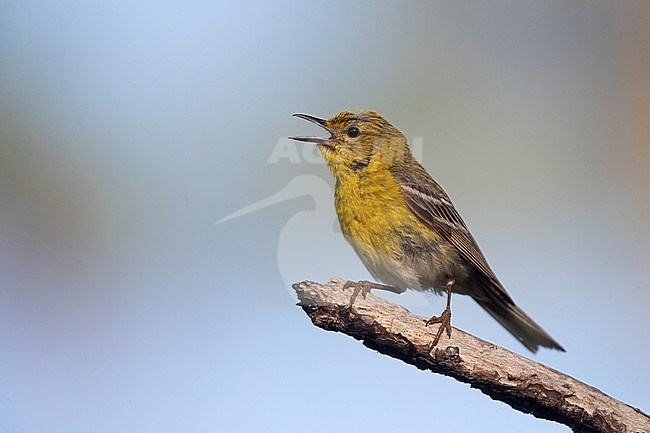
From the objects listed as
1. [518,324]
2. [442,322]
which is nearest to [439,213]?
[442,322]

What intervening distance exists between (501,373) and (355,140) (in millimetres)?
1388

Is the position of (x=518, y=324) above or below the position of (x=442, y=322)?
above

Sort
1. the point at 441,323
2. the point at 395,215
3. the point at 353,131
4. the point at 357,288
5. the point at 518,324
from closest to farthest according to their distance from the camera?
the point at 357,288 → the point at 441,323 → the point at 395,215 → the point at 353,131 → the point at 518,324

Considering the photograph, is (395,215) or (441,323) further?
(395,215)

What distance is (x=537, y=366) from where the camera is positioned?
9.31ft

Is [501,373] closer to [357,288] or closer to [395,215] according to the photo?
[357,288]

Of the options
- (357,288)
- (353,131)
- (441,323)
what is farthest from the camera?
(353,131)

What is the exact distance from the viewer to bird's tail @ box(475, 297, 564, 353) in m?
3.68

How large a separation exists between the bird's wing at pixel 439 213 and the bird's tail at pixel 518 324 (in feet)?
0.54

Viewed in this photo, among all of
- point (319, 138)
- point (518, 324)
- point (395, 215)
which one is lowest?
point (518, 324)

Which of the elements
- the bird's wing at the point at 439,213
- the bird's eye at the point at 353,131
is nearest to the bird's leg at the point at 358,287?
the bird's wing at the point at 439,213

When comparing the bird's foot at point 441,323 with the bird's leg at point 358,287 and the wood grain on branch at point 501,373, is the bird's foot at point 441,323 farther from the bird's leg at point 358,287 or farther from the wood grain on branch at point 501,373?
the bird's leg at point 358,287

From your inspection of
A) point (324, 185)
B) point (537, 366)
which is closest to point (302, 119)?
point (324, 185)

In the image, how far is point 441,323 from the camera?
2.97m
